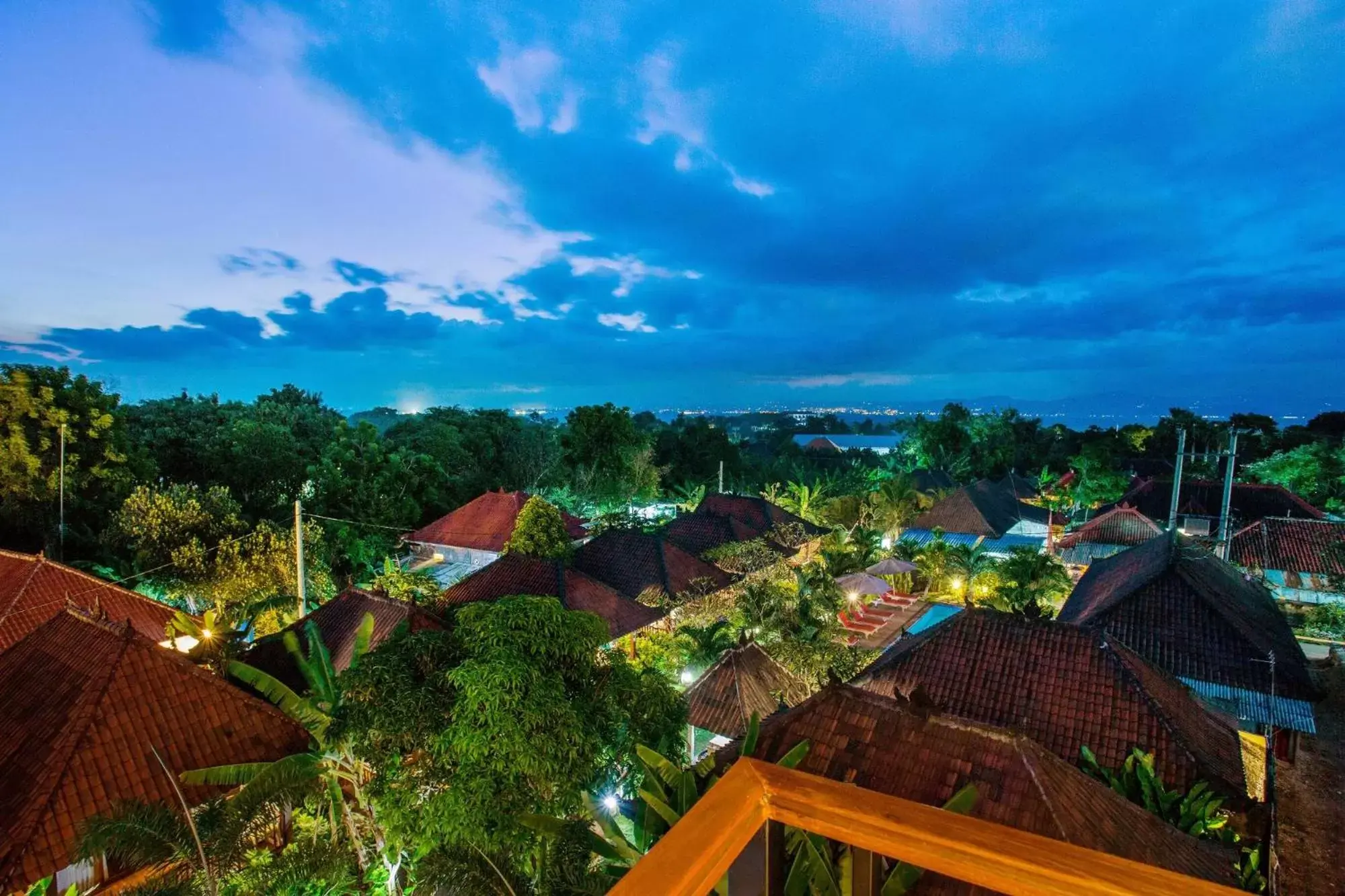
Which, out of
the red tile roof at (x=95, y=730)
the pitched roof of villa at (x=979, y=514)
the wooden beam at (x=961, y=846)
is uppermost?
the wooden beam at (x=961, y=846)

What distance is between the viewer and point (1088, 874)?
3.37ft

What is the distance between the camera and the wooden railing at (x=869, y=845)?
1.03 m

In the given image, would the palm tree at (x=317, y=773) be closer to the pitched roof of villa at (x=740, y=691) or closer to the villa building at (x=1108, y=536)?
the pitched roof of villa at (x=740, y=691)

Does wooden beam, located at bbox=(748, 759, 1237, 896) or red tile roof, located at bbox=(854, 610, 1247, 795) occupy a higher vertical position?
wooden beam, located at bbox=(748, 759, 1237, 896)

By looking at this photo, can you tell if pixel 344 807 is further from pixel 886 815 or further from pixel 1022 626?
pixel 1022 626

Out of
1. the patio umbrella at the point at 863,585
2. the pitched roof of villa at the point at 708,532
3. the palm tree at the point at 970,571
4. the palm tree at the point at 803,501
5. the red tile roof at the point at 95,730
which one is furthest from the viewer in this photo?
the palm tree at the point at 803,501

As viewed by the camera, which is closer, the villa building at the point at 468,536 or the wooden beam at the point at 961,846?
the wooden beam at the point at 961,846

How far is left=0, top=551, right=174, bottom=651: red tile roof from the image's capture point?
12195 mm

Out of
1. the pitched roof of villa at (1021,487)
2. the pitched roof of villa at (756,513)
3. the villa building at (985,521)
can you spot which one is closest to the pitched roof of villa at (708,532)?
the pitched roof of villa at (756,513)

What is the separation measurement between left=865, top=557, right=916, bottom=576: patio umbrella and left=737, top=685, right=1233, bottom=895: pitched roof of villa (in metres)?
13.1

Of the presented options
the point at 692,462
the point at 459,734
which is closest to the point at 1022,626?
the point at 459,734

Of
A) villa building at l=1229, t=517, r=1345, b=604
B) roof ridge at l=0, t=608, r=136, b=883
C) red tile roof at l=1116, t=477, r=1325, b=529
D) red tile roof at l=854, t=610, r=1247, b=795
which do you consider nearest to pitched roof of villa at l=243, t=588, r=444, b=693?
roof ridge at l=0, t=608, r=136, b=883

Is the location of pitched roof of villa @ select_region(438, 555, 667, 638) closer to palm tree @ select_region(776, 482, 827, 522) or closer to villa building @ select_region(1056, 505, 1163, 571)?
palm tree @ select_region(776, 482, 827, 522)

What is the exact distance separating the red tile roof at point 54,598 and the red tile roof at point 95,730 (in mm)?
2833
